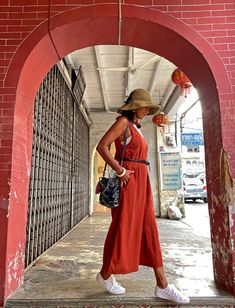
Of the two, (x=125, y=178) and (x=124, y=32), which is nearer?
(x=125, y=178)

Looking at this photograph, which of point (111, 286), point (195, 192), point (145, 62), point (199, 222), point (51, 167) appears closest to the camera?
point (111, 286)

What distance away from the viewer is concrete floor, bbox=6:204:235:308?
6.33 ft

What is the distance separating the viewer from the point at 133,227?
2000mm

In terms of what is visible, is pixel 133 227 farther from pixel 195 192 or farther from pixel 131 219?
pixel 195 192

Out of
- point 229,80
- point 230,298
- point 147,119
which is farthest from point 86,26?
point 147,119

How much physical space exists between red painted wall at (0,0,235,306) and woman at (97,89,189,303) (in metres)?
0.60

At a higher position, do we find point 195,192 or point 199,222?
point 195,192

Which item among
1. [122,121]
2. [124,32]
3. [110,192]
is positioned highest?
[124,32]

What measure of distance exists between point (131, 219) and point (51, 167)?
220cm

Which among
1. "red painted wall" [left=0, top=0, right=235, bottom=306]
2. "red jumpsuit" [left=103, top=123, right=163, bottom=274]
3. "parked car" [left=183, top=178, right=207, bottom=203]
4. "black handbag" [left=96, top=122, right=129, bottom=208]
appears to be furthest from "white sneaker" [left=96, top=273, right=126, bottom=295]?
"parked car" [left=183, top=178, right=207, bottom=203]

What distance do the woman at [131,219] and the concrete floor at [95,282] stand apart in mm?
122

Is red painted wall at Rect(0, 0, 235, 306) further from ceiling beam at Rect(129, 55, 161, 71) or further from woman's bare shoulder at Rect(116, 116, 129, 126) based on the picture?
ceiling beam at Rect(129, 55, 161, 71)

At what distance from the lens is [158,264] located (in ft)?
6.51

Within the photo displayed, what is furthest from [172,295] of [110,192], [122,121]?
[122,121]
